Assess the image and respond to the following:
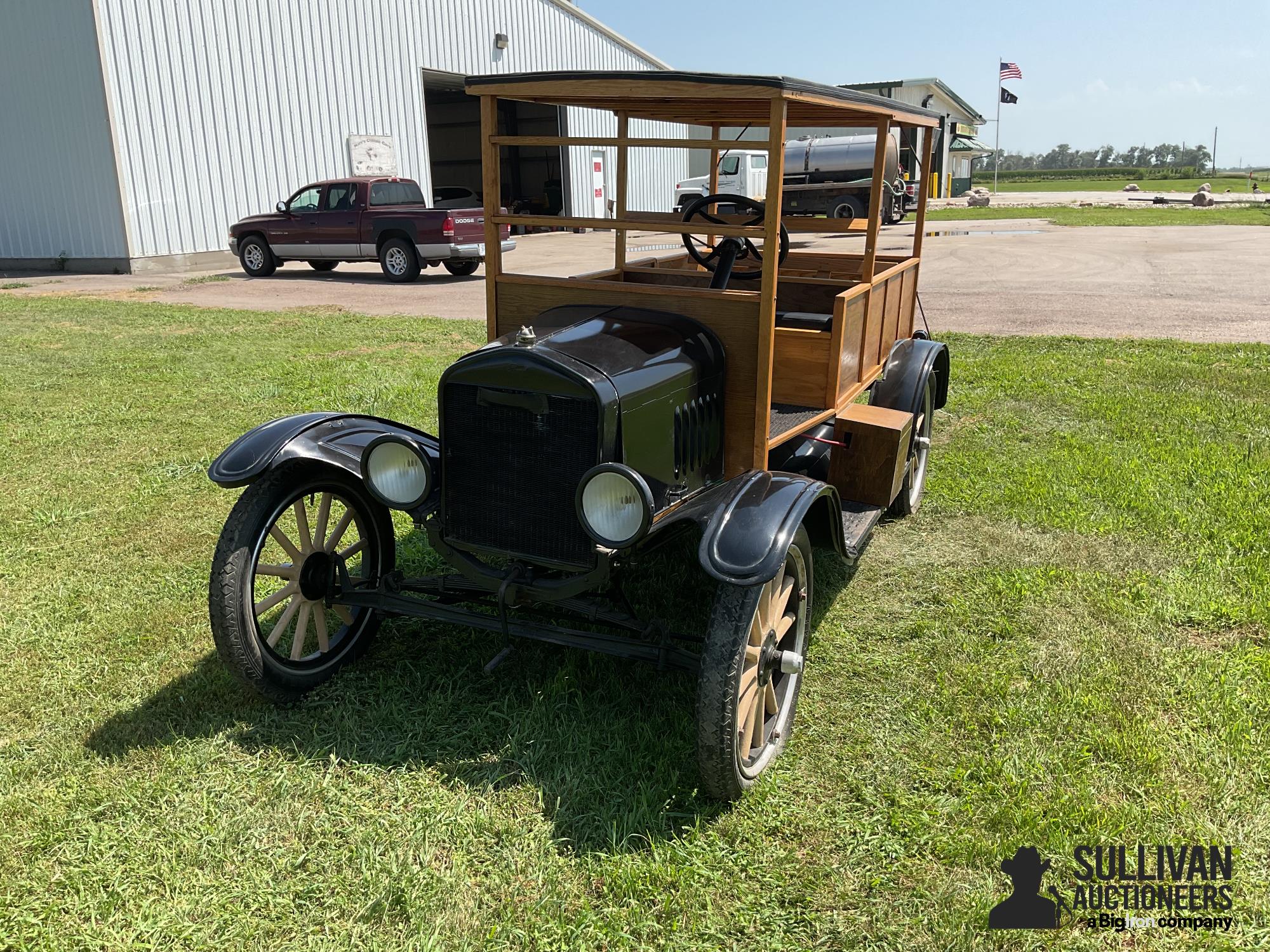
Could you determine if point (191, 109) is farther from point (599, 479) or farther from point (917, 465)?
point (599, 479)

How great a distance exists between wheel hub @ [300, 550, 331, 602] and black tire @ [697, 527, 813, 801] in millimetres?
1481

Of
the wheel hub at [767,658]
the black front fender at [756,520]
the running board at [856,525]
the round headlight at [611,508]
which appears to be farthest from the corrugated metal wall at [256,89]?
the wheel hub at [767,658]

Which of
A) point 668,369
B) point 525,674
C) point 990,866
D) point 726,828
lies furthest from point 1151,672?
point 525,674

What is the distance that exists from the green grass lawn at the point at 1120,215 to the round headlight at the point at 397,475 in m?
25.0

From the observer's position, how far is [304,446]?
3.23 m

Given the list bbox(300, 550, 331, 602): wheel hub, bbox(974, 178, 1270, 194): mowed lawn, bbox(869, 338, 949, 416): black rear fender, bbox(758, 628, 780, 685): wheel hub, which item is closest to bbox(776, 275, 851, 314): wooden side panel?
bbox(869, 338, 949, 416): black rear fender

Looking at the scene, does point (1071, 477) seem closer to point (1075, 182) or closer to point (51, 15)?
point (51, 15)

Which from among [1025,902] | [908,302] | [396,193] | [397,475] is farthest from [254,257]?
[1025,902]

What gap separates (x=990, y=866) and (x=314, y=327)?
9.63m

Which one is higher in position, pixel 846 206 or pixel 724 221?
pixel 846 206

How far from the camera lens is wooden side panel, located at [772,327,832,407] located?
155 inches

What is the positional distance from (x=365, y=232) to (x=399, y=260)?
76 cm

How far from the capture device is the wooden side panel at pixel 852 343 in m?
4.02

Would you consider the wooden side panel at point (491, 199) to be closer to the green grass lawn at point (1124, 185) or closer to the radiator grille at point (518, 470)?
the radiator grille at point (518, 470)
